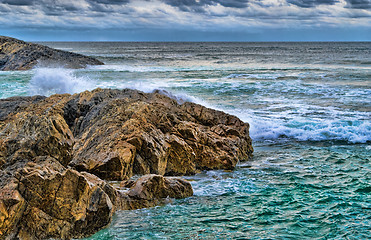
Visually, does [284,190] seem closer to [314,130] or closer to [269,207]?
[269,207]

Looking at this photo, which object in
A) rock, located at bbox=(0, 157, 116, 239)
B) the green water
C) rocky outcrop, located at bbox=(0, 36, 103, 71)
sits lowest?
the green water

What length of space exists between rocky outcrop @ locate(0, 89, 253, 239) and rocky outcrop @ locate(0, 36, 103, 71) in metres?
27.4

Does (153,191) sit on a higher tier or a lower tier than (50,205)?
lower

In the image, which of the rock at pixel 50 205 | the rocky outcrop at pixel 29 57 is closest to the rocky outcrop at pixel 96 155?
the rock at pixel 50 205

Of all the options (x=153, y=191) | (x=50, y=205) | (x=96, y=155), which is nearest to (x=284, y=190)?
(x=153, y=191)

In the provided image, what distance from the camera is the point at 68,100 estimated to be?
11.4 meters

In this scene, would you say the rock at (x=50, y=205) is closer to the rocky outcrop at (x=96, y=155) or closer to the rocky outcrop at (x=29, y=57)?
the rocky outcrop at (x=96, y=155)

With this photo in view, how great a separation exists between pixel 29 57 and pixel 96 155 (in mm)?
34724

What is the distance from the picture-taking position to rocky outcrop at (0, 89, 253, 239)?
538 cm

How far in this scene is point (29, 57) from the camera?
1547 inches

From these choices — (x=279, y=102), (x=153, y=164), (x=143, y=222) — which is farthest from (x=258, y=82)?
(x=143, y=222)

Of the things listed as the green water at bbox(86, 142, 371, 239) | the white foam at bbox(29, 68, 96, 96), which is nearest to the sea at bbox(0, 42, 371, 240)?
the green water at bbox(86, 142, 371, 239)

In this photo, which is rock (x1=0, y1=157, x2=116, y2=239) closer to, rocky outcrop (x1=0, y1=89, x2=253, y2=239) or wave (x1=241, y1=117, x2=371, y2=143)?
→ rocky outcrop (x1=0, y1=89, x2=253, y2=239)

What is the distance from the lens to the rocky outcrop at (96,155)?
538 centimetres
